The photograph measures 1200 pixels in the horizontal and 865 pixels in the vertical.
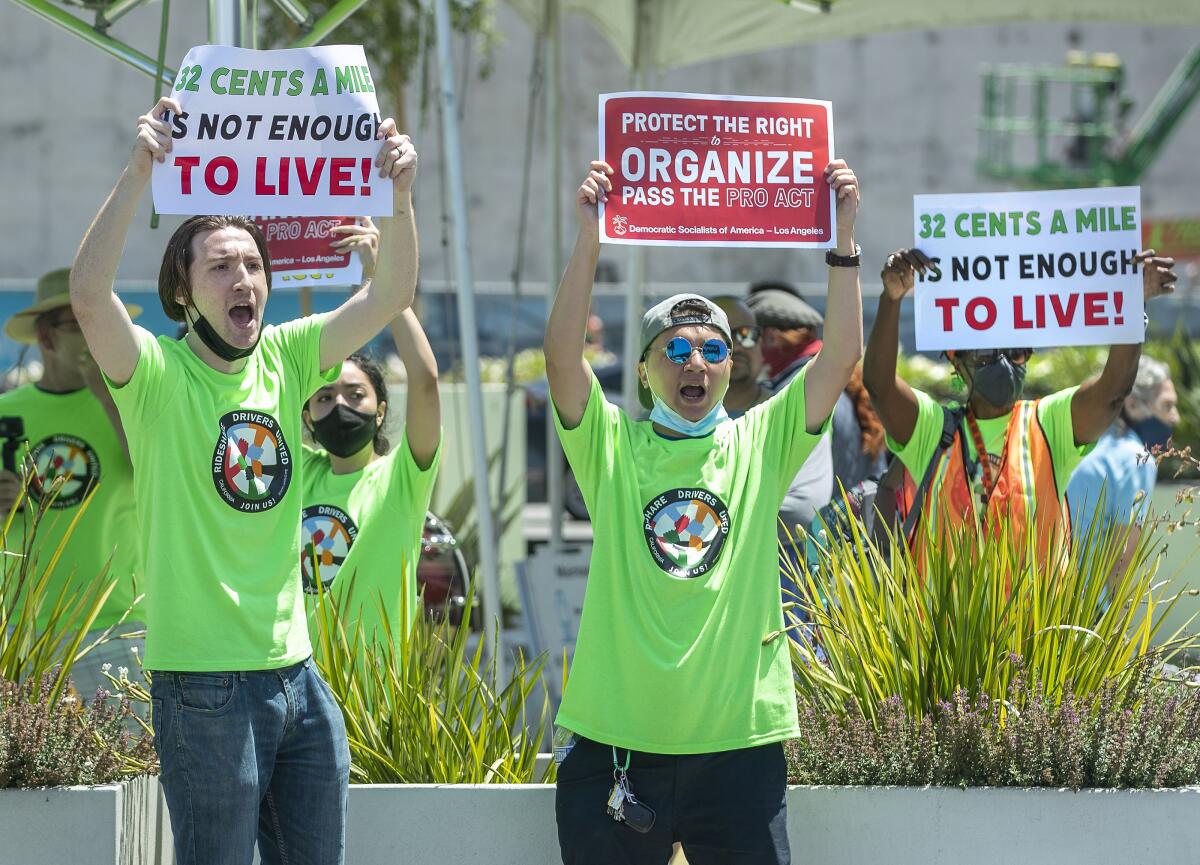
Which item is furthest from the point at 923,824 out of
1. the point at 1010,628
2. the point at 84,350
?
the point at 84,350

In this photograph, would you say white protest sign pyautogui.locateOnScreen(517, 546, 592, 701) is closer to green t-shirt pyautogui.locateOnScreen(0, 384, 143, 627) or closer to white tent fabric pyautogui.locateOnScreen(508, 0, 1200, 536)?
white tent fabric pyautogui.locateOnScreen(508, 0, 1200, 536)

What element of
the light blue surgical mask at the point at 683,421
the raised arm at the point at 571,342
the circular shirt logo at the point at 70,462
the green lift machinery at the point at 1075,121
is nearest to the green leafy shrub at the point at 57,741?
the circular shirt logo at the point at 70,462

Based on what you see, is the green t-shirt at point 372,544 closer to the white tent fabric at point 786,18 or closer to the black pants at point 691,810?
the black pants at point 691,810

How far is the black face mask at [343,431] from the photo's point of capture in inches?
169

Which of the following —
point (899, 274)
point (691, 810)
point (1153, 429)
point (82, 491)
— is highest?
point (899, 274)

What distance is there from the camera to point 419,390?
3975mm

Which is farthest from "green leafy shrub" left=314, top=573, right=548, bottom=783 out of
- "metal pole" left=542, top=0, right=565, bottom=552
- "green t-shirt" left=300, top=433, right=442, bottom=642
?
"metal pole" left=542, top=0, right=565, bottom=552

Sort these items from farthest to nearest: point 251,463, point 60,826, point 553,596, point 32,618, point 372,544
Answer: point 553,596 < point 372,544 < point 32,618 < point 60,826 < point 251,463

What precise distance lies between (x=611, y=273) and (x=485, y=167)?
2.71 meters

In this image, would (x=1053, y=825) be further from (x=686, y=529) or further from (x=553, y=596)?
(x=553, y=596)

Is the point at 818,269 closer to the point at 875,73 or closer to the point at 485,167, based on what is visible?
the point at 875,73

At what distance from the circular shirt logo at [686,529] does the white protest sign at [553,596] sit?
362 cm

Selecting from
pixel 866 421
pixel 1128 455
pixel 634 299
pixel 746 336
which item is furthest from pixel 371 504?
pixel 634 299

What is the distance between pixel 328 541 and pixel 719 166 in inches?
53.8
